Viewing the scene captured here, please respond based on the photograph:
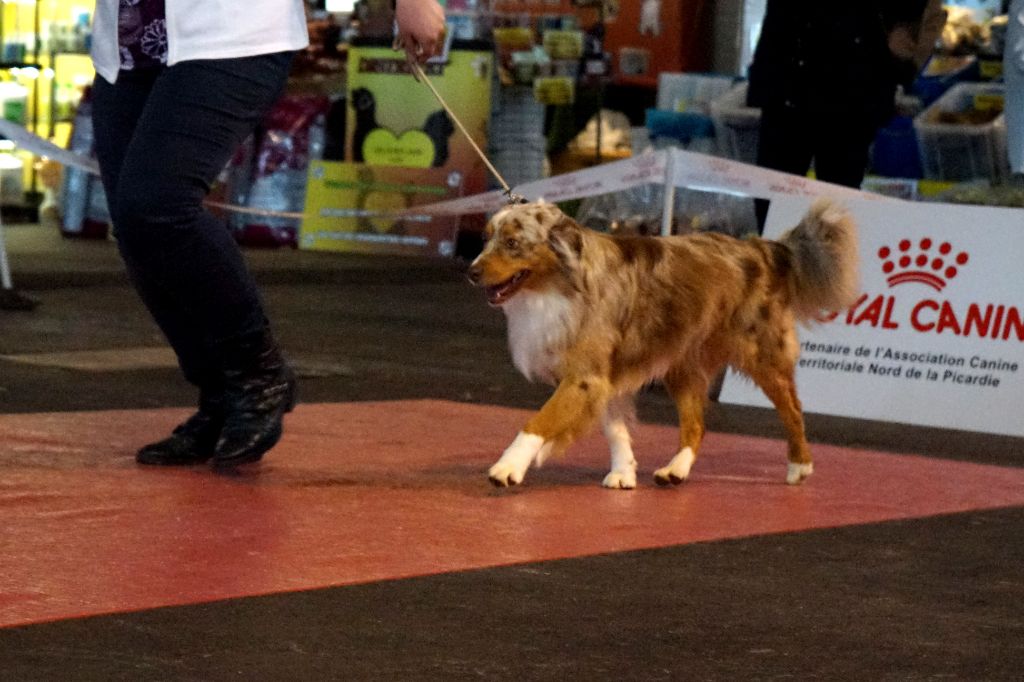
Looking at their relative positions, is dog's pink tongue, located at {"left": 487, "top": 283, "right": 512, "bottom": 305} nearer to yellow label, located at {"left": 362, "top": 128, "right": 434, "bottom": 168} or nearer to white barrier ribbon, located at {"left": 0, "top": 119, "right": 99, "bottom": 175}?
white barrier ribbon, located at {"left": 0, "top": 119, "right": 99, "bottom": 175}

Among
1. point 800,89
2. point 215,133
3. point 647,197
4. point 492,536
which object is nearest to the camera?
point 492,536

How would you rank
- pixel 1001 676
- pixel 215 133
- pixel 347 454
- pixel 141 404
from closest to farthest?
pixel 1001 676 < pixel 215 133 < pixel 347 454 < pixel 141 404

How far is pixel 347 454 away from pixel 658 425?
1.47 metres

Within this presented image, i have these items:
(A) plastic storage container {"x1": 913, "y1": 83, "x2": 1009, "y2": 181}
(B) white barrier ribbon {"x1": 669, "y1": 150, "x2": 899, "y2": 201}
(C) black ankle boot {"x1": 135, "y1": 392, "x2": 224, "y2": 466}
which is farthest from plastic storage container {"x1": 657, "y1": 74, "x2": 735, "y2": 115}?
(C) black ankle boot {"x1": 135, "y1": 392, "x2": 224, "y2": 466}

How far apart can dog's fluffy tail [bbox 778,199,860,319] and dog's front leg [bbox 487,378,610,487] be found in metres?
0.86

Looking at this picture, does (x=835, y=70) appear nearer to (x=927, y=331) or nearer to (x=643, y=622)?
(x=927, y=331)

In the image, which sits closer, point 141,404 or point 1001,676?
point 1001,676

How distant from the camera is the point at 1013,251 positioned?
7445 mm

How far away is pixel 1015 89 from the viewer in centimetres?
803

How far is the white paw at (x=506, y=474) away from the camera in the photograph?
543cm

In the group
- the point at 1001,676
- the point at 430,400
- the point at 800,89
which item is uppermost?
the point at 800,89

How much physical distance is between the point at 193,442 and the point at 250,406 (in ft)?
0.80

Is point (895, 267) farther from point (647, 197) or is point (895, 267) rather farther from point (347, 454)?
point (647, 197)

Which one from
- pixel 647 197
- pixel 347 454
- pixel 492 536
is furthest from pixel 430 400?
pixel 647 197
